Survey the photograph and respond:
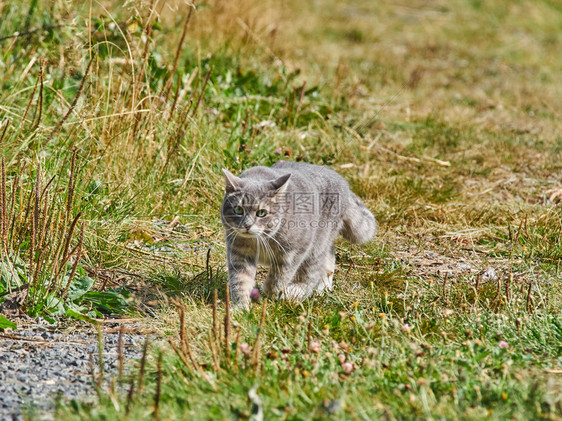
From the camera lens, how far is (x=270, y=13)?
8.12 metres

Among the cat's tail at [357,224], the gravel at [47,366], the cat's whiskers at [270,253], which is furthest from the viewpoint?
the cat's tail at [357,224]

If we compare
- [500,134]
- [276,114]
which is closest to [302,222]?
[276,114]

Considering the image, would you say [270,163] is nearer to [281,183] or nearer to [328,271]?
[328,271]

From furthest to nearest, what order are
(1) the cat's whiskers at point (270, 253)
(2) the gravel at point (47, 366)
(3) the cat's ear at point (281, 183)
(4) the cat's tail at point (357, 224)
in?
(4) the cat's tail at point (357, 224) → (1) the cat's whiskers at point (270, 253) → (3) the cat's ear at point (281, 183) → (2) the gravel at point (47, 366)

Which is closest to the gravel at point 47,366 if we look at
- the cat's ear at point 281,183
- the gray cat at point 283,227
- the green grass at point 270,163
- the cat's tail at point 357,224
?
the green grass at point 270,163

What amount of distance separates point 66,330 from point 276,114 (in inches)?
128

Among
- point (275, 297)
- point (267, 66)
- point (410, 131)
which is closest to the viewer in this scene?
point (275, 297)

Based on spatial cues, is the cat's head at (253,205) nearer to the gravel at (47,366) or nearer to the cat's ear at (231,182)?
the cat's ear at (231,182)

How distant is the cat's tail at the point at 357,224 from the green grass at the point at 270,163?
107 millimetres

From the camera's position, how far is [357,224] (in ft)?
12.9

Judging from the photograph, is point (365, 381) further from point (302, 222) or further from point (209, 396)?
point (302, 222)

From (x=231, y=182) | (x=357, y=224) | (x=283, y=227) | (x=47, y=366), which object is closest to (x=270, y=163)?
(x=357, y=224)

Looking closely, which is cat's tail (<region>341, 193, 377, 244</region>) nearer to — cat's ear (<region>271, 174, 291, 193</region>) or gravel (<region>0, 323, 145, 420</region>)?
cat's ear (<region>271, 174, 291, 193</region>)

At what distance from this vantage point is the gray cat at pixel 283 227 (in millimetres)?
3346
